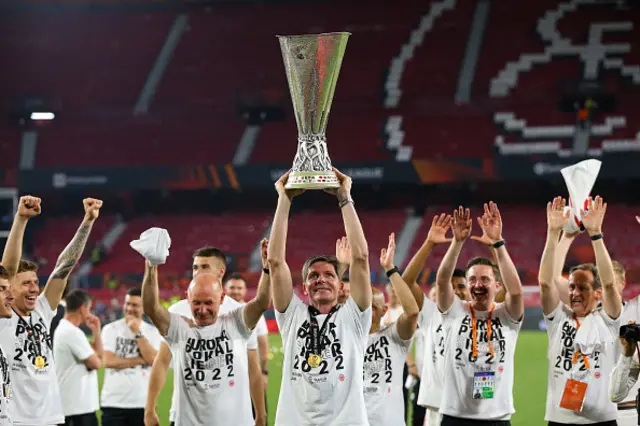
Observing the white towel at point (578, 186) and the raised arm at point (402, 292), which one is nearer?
the raised arm at point (402, 292)

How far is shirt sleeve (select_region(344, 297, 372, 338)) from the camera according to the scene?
6.06 metres

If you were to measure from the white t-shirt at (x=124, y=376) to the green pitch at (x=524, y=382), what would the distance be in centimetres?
230

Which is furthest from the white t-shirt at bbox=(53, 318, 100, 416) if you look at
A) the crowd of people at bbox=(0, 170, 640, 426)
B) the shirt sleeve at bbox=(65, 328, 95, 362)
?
the crowd of people at bbox=(0, 170, 640, 426)

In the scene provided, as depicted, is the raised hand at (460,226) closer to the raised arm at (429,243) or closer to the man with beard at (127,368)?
the raised arm at (429,243)

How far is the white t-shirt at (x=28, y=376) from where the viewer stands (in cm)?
704

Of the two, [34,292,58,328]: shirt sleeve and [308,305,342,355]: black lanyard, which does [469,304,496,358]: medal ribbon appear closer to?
[308,305,342,355]: black lanyard

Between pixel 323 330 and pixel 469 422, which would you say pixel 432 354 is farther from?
pixel 323 330

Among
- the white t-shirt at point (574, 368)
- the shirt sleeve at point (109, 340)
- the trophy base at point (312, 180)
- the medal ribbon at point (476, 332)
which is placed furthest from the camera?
the shirt sleeve at point (109, 340)

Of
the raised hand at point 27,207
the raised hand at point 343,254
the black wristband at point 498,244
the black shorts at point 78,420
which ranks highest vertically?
the raised hand at point 27,207

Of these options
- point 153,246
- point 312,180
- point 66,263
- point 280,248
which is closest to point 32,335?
point 66,263

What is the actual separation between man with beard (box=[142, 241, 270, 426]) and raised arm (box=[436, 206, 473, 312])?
1.43 m

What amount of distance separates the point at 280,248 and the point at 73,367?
14.9 feet

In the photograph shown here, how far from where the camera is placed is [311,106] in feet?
19.4

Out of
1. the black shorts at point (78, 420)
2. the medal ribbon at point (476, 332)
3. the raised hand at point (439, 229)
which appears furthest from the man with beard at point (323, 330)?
the black shorts at point (78, 420)
